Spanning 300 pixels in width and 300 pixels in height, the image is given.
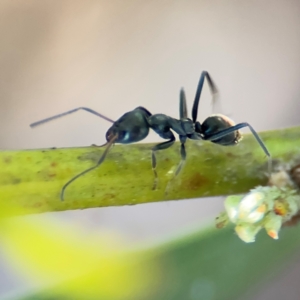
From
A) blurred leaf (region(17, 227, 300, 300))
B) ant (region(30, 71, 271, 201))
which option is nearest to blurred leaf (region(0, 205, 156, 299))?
blurred leaf (region(17, 227, 300, 300))

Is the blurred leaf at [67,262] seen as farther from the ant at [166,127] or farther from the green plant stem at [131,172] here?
the ant at [166,127]

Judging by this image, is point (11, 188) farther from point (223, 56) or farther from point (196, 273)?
point (223, 56)

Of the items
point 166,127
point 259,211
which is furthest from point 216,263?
point 166,127

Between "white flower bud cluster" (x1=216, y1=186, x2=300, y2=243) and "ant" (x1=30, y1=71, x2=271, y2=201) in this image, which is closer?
"white flower bud cluster" (x1=216, y1=186, x2=300, y2=243)

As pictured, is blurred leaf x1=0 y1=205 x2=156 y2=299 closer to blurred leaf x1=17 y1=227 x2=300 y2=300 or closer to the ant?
blurred leaf x1=17 y1=227 x2=300 y2=300

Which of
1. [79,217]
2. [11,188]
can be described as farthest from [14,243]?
[79,217]

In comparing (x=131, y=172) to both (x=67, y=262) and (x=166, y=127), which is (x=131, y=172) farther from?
(x=166, y=127)
